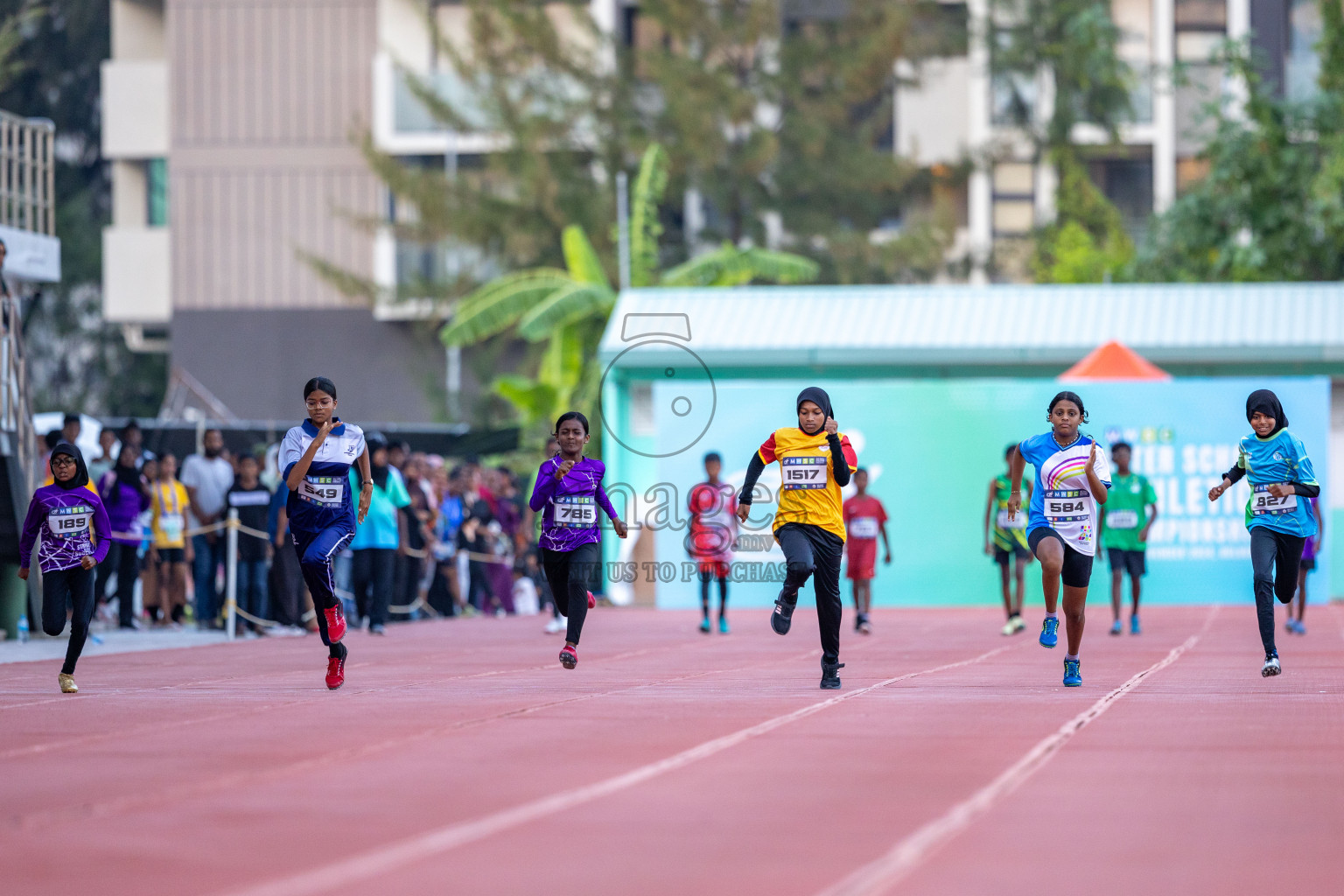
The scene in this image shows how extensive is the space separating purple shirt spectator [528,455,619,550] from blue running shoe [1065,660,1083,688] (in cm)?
333

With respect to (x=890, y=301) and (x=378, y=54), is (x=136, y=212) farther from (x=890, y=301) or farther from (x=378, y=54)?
(x=890, y=301)

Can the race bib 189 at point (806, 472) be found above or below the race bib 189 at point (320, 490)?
above

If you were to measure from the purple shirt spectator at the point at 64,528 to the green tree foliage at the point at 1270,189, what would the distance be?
26.0 metres

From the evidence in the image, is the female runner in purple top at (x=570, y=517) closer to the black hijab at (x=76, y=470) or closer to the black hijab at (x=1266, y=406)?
the black hijab at (x=76, y=470)

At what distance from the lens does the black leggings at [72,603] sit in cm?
1258

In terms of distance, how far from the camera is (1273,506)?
13.2 m

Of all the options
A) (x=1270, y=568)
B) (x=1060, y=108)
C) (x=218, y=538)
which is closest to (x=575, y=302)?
(x=218, y=538)

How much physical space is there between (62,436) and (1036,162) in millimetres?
32289

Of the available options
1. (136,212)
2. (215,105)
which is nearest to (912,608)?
(215,105)

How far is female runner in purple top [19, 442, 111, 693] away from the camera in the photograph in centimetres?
1278

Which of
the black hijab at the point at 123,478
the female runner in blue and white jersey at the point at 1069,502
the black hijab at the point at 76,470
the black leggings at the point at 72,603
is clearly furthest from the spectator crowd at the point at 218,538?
the female runner in blue and white jersey at the point at 1069,502

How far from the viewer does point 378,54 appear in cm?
4559

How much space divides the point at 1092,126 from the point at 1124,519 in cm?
2835

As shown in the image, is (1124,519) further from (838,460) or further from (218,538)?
(218,538)
